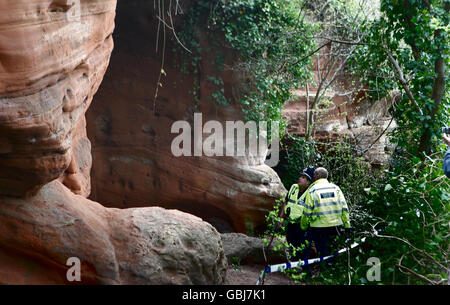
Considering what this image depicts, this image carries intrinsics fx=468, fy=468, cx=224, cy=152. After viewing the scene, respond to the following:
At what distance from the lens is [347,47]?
1183 cm

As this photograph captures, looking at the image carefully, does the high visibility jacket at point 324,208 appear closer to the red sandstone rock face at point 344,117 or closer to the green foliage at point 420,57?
the green foliage at point 420,57

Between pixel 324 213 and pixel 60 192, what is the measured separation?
3.90 metres

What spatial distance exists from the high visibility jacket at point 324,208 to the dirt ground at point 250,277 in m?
0.89

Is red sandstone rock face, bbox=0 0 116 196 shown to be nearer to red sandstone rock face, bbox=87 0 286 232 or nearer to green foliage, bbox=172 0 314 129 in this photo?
green foliage, bbox=172 0 314 129

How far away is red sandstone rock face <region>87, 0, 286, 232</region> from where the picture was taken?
9734 mm

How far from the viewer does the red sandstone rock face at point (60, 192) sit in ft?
13.4

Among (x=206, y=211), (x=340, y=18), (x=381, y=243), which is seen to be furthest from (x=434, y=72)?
(x=206, y=211)

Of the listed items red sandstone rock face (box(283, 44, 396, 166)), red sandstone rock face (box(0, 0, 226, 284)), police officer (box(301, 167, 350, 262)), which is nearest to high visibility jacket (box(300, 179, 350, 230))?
police officer (box(301, 167, 350, 262))

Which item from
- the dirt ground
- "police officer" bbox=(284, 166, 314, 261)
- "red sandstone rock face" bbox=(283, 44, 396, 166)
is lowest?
the dirt ground

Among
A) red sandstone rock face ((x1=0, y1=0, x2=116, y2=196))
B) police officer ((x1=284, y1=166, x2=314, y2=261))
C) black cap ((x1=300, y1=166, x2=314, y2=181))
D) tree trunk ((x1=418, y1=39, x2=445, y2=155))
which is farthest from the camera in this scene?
black cap ((x1=300, y1=166, x2=314, y2=181))

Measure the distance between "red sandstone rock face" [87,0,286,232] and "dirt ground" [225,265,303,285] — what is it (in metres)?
2.55

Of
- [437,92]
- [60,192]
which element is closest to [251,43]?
[437,92]

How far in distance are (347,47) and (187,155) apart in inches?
202

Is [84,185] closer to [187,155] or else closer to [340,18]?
[187,155]
